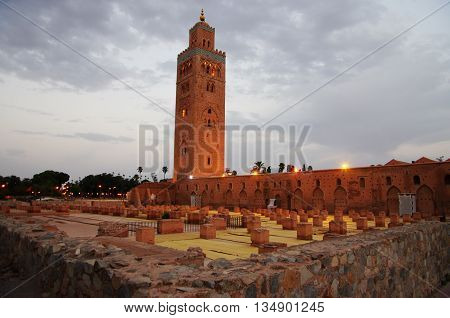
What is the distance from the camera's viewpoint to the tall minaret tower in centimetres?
4550

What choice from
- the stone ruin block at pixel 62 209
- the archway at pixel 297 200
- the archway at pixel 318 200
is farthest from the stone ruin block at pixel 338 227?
the stone ruin block at pixel 62 209

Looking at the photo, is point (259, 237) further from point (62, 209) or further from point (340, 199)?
point (62, 209)

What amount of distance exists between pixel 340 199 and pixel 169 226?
698 inches

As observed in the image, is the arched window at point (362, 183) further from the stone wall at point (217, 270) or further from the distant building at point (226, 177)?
the stone wall at point (217, 270)

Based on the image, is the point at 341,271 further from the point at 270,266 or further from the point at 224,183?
the point at 224,183

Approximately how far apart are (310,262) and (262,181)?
28.0 metres

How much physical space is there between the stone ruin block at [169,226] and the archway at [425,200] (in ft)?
60.2

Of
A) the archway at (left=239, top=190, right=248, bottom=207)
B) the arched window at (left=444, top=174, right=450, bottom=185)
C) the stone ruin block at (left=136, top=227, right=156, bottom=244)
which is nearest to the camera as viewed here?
the stone ruin block at (left=136, top=227, right=156, bottom=244)

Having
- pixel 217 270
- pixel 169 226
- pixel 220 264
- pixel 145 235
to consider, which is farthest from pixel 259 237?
pixel 217 270

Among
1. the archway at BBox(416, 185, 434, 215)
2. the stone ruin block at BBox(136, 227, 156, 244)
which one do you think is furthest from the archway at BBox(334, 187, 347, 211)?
the stone ruin block at BBox(136, 227, 156, 244)

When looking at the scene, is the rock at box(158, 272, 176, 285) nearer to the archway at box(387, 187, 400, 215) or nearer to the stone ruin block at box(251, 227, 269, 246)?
the stone ruin block at box(251, 227, 269, 246)

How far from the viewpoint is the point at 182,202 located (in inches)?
1634

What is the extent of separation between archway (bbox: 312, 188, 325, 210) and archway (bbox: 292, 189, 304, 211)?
133 centimetres

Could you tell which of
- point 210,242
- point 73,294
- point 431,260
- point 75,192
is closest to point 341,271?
point 73,294
